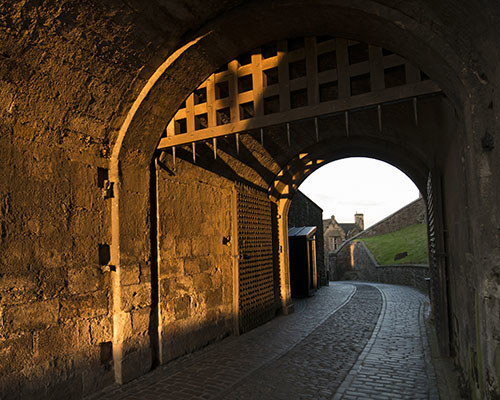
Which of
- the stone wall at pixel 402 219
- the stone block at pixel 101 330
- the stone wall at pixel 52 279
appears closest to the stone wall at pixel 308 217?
the stone block at pixel 101 330

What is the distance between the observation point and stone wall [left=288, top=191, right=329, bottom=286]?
14789 millimetres

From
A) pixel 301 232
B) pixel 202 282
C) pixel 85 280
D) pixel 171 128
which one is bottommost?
pixel 202 282

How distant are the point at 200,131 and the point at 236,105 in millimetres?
599

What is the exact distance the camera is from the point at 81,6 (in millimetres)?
3428

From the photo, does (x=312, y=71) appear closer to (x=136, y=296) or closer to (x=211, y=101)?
(x=211, y=101)

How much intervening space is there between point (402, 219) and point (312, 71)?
26787 millimetres

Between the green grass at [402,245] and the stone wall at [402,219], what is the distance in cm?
52

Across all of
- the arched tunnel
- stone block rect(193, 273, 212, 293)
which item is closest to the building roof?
stone block rect(193, 273, 212, 293)

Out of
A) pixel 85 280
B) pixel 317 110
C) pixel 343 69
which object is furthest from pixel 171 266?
pixel 343 69

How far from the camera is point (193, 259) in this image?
6277 mm

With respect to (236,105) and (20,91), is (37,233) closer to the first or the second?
(20,91)

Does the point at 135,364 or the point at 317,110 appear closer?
the point at 317,110

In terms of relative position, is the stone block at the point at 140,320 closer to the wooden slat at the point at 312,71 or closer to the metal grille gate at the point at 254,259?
the metal grille gate at the point at 254,259

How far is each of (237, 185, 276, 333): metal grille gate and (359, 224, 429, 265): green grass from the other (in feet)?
37.9
